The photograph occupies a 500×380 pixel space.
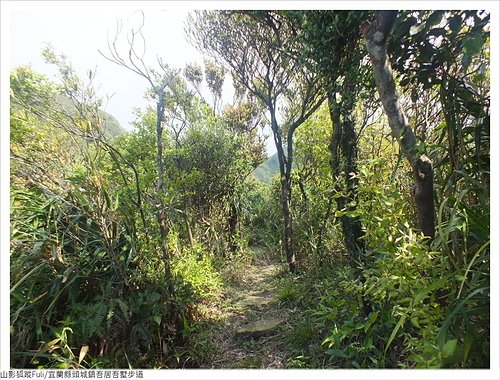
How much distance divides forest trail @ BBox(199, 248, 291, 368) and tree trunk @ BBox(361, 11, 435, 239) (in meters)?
1.45

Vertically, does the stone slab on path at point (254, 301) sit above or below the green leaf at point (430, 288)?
below

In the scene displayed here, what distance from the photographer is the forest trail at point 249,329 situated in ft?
6.60

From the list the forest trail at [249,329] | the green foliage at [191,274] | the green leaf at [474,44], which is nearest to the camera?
the green leaf at [474,44]

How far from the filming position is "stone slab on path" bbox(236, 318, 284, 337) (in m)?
2.28

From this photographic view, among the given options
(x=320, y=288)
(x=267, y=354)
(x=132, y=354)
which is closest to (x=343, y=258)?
(x=320, y=288)

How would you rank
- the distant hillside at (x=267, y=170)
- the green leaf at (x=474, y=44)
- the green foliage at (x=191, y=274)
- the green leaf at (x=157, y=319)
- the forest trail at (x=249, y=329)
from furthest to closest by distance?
the distant hillside at (x=267, y=170), the green foliage at (x=191, y=274), the forest trail at (x=249, y=329), the green leaf at (x=157, y=319), the green leaf at (x=474, y=44)

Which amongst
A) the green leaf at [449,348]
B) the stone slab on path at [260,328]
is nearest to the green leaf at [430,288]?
the green leaf at [449,348]

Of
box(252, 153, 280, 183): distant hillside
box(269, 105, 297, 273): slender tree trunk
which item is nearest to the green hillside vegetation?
box(269, 105, 297, 273): slender tree trunk

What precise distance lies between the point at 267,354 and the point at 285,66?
3317 mm

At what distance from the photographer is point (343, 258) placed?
2941 mm

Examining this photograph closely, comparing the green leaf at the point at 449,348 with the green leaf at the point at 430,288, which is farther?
the green leaf at the point at 430,288

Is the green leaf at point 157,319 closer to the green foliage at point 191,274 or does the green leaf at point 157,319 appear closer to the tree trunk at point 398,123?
the green foliage at point 191,274

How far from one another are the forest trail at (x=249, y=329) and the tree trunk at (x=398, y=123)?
4.77 feet

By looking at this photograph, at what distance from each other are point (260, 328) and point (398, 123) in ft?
6.52
